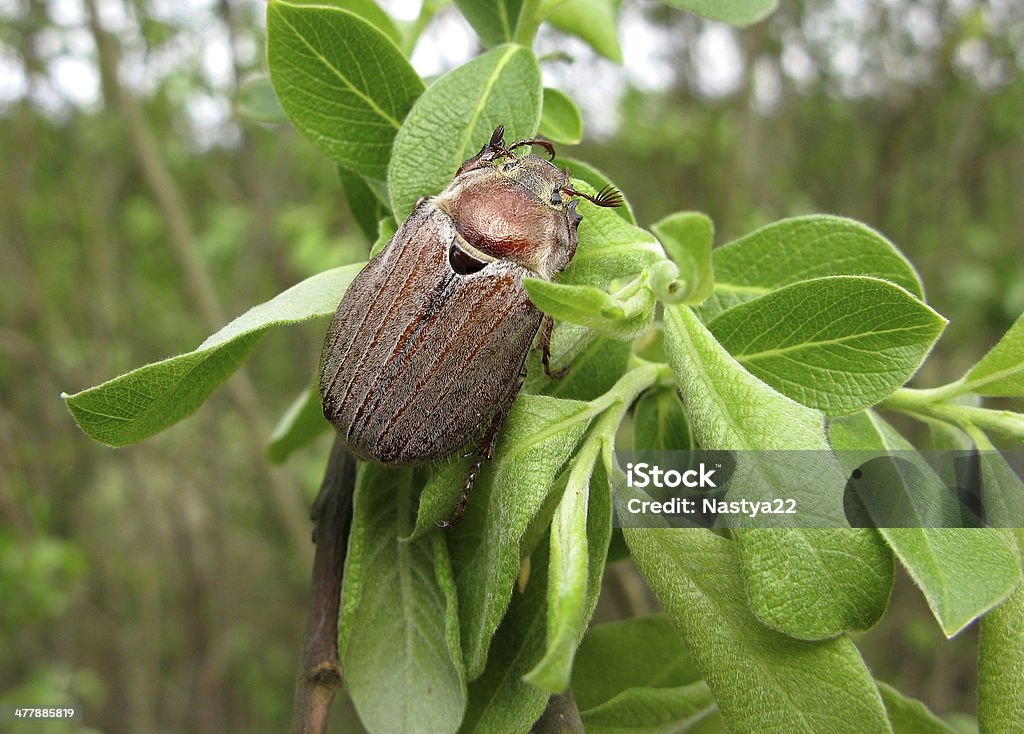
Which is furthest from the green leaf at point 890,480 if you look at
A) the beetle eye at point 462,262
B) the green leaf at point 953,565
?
the beetle eye at point 462,262

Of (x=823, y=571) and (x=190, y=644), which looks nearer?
(x=823, y=571)

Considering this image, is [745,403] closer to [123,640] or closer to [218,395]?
[218,395]

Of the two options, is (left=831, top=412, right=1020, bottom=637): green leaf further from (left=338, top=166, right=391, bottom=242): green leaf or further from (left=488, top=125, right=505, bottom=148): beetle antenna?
(left=338, top=166, right=391, bottom=242): green leaf

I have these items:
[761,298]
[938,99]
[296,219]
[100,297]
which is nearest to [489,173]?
[761,298]

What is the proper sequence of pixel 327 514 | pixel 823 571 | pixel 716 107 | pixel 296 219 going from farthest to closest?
pixel 716 107 < pixel 296 219 < pixel 327 514 < pixel 823 571

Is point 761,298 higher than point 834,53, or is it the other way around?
point 761,298

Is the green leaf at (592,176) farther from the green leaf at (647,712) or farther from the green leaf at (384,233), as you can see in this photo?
the green leaf at (647,712)

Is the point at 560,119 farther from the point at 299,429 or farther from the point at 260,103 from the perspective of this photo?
the point at 299,429
